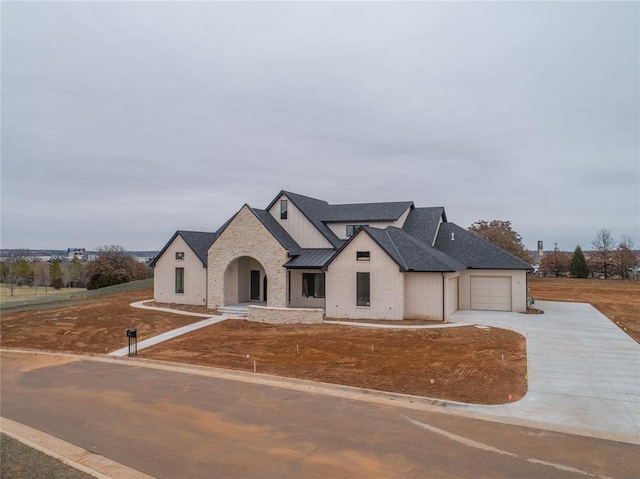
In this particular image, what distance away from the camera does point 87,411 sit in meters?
10.7

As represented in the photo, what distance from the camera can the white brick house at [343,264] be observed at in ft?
77.2

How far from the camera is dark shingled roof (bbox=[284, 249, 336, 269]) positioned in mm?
25734

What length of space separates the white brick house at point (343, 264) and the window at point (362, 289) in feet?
0.18

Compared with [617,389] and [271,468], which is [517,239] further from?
[271,468]

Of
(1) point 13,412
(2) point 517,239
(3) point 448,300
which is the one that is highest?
(2) point 517,239

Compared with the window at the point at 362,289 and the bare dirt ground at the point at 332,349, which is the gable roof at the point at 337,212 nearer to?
the window at the point at 362,289

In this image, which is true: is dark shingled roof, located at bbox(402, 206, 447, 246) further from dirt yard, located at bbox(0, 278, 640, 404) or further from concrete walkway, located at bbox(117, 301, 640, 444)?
dirt yard, located at bbox(0, 278, 640, 404)

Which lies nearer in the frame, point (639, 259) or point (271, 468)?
point (271, 468)

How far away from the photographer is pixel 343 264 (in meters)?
24.5

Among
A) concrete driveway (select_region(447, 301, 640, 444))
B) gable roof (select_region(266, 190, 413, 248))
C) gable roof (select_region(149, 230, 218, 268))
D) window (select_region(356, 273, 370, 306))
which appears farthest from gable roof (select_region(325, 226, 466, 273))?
gable roof (select_region(149, 230, 218, 268))

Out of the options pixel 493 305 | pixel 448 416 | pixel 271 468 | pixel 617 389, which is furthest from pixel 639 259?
pixel 271 468

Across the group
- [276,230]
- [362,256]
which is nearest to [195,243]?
[276,230]

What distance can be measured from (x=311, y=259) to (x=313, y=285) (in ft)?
6.39

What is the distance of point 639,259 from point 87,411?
68635 millimetres
